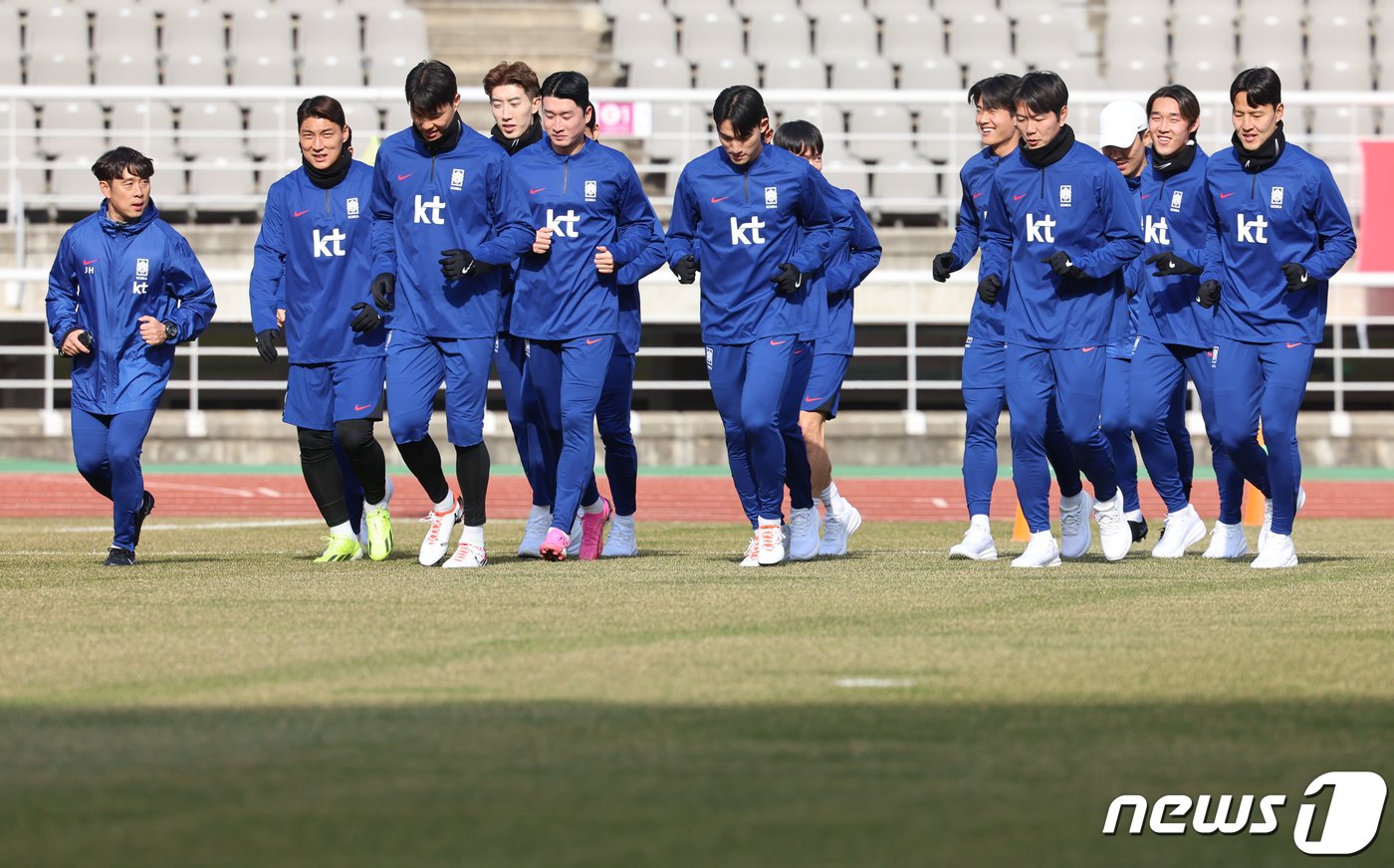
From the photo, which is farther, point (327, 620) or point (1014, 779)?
point (327, 620)

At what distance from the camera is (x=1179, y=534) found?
415 inches

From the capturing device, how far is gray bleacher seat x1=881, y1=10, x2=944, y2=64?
82.2 ft

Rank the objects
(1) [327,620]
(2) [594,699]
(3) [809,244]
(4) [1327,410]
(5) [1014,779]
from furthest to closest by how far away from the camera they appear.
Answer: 1. (4) [1327,410]
2. (3) [809,244]
3. (1) [327,620]
4. (2) [594,699]
5. (5) [1014,779]

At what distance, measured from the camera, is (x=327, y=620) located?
6.97 m

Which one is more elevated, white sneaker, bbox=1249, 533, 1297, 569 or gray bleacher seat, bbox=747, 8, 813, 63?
gray bleacher seat, bbox=747, 8, 813, 63

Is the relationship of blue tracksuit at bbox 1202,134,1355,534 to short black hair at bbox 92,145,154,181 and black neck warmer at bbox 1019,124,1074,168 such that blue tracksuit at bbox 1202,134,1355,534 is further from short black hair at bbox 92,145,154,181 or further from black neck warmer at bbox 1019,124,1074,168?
short black hair at bbox 92,145,154,181

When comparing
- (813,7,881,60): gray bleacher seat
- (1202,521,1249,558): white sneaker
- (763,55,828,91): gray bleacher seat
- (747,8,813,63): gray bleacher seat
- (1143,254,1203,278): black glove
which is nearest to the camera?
(1143,254,1203,278): black glove

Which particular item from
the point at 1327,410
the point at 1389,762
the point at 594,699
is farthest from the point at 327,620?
the point at 1327,410

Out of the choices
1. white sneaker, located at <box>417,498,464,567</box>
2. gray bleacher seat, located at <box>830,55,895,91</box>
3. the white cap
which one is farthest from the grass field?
gray bleacher seat, located at <box>830,55,895,91</box>

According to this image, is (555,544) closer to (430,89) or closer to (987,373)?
(430,89)

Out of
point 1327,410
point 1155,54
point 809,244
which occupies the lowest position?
point 1327,410

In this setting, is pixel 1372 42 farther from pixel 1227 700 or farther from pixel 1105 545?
pixel 1227 700

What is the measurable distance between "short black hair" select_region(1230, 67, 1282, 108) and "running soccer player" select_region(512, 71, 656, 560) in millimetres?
2737

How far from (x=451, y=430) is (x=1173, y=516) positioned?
12.3ft
